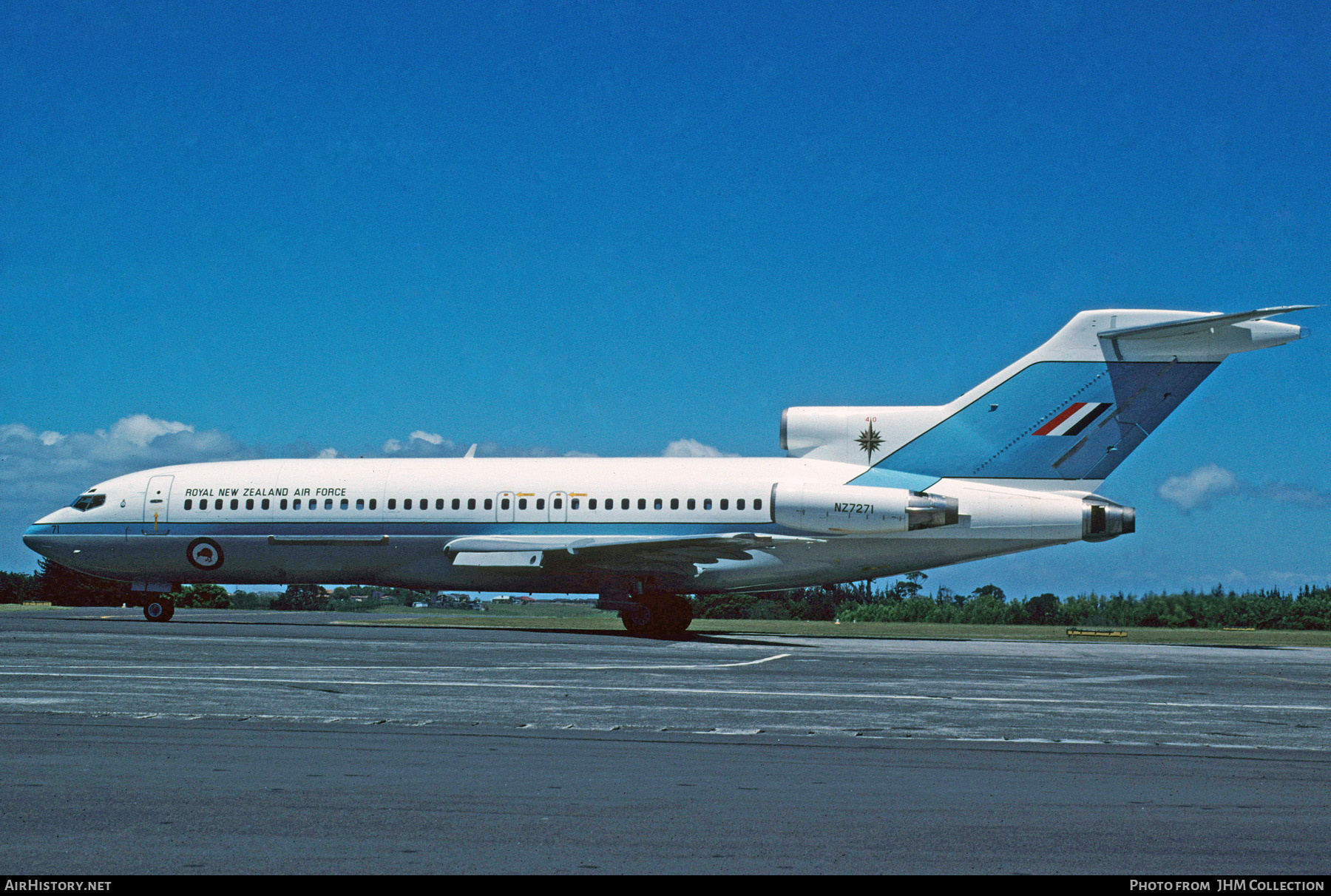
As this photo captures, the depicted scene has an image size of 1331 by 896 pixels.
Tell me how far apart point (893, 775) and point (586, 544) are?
21.2 m

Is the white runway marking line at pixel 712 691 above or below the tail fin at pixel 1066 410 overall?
below

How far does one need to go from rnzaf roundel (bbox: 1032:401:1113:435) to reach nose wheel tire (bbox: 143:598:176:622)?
24581 mm

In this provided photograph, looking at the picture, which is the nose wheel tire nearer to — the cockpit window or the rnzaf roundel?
the cockpit window

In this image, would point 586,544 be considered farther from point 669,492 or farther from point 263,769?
point 263,769

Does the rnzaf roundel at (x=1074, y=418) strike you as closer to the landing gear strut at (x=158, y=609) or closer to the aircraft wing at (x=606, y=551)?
the aircraft wing at (x=606, y=551)

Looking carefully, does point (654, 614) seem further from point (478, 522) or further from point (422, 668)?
point (422, 668)

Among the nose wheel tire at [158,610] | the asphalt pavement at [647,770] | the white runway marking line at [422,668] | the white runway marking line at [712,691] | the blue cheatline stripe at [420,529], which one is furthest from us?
the nose wheel tire at [158,610]

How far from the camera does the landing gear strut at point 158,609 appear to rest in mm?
32750

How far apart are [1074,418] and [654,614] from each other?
37.7 ft

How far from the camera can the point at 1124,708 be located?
12680mm

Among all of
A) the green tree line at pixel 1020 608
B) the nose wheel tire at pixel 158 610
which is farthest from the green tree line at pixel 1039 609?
the nose wheel tire at pixel 158 610

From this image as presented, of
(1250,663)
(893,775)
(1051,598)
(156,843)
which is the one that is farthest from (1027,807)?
(1051,598)

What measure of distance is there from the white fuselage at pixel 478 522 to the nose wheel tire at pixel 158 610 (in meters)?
0.54

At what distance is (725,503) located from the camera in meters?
29.2
